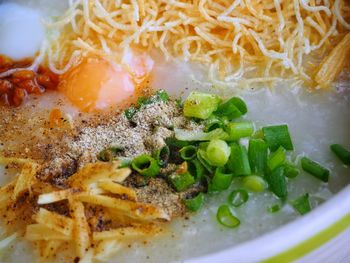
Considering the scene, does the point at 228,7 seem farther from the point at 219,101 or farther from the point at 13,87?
the point at 13,87

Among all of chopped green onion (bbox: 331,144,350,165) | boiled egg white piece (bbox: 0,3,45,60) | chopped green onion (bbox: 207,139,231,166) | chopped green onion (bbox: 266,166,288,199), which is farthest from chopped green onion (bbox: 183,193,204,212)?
boiled egg white piece (bbox: 0,3,45,60)

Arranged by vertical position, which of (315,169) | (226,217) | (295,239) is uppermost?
(295,239)

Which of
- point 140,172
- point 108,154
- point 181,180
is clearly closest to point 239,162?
point 181,180

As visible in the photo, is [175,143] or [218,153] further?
[175,143]

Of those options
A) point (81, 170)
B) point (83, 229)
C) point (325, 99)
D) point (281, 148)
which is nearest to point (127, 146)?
point (81, 170)

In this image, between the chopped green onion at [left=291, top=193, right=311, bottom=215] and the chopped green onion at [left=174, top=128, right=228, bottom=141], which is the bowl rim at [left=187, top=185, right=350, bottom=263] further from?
the chopped green onion at [left=174, top=128, right=228, bottom=141]

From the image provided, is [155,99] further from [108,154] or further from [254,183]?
[254,183]

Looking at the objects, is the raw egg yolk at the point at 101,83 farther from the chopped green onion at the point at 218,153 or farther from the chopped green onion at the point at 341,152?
the chopped green onion at the point at 341,152

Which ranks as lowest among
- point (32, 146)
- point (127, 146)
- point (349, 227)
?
point (32, 146)
